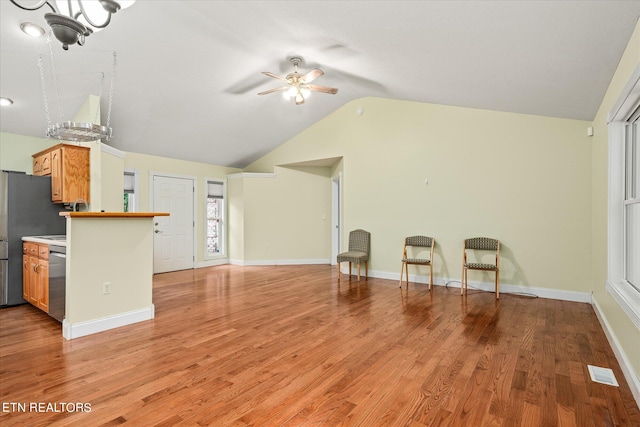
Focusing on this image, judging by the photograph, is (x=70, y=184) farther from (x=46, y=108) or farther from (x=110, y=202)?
(x=46, y=108)

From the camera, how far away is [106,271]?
3.32m

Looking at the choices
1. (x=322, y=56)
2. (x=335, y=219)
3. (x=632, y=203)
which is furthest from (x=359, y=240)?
(x=632, y=203)

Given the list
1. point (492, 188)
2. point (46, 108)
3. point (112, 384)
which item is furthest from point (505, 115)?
point (46, 108)

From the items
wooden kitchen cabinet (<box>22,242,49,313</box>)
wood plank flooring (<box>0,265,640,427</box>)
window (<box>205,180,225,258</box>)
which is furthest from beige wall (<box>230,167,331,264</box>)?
wooden kitchen cabinet (<box>22,242,49,313</box>)

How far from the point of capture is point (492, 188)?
16.5 ft

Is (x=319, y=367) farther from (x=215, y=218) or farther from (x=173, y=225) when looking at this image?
(x=215, y=218)

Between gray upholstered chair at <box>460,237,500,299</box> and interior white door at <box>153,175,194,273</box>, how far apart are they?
17.7 feet

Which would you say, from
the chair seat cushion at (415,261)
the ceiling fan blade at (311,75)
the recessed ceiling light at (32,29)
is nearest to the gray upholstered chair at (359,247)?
the chair seat cushion at (415,261)

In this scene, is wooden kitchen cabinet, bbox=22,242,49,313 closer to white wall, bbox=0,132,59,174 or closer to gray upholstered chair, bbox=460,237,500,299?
white wall, bbox=0,132,59,174

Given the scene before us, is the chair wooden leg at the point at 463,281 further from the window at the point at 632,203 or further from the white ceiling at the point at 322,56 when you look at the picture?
the white ceiling at the point at 322,56

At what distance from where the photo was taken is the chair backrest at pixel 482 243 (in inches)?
192

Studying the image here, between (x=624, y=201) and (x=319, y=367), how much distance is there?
118 inches

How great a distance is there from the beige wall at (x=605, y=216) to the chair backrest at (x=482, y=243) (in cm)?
112

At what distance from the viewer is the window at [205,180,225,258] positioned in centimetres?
764
